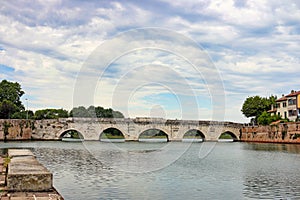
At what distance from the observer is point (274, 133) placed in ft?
209

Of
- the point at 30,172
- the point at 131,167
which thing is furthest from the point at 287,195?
the point at 131,167

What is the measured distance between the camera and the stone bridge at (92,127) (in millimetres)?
63969

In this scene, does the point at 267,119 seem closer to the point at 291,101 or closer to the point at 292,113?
the point at 292,113

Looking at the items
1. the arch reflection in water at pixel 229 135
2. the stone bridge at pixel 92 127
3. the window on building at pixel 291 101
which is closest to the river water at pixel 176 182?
the stone bridge at pixel 92 127

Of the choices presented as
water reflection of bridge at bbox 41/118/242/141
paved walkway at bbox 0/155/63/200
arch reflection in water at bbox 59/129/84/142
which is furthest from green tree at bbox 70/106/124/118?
paved walkway at bbox 0/155/63/200

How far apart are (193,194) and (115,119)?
5129cm

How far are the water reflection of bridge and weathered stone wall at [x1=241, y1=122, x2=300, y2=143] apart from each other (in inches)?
159

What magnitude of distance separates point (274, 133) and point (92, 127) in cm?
2706

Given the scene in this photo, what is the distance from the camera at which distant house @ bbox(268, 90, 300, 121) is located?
7043cm

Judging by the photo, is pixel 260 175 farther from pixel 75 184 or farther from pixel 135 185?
pixel 75 184

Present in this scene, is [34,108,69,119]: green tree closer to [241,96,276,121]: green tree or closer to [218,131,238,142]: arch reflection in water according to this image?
[218,131,238,142]: arch reflection in water

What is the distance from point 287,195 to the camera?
1556 cm

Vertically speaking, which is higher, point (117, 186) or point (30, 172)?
point (30, 172)

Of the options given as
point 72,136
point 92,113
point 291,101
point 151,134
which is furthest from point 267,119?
point 72,136
